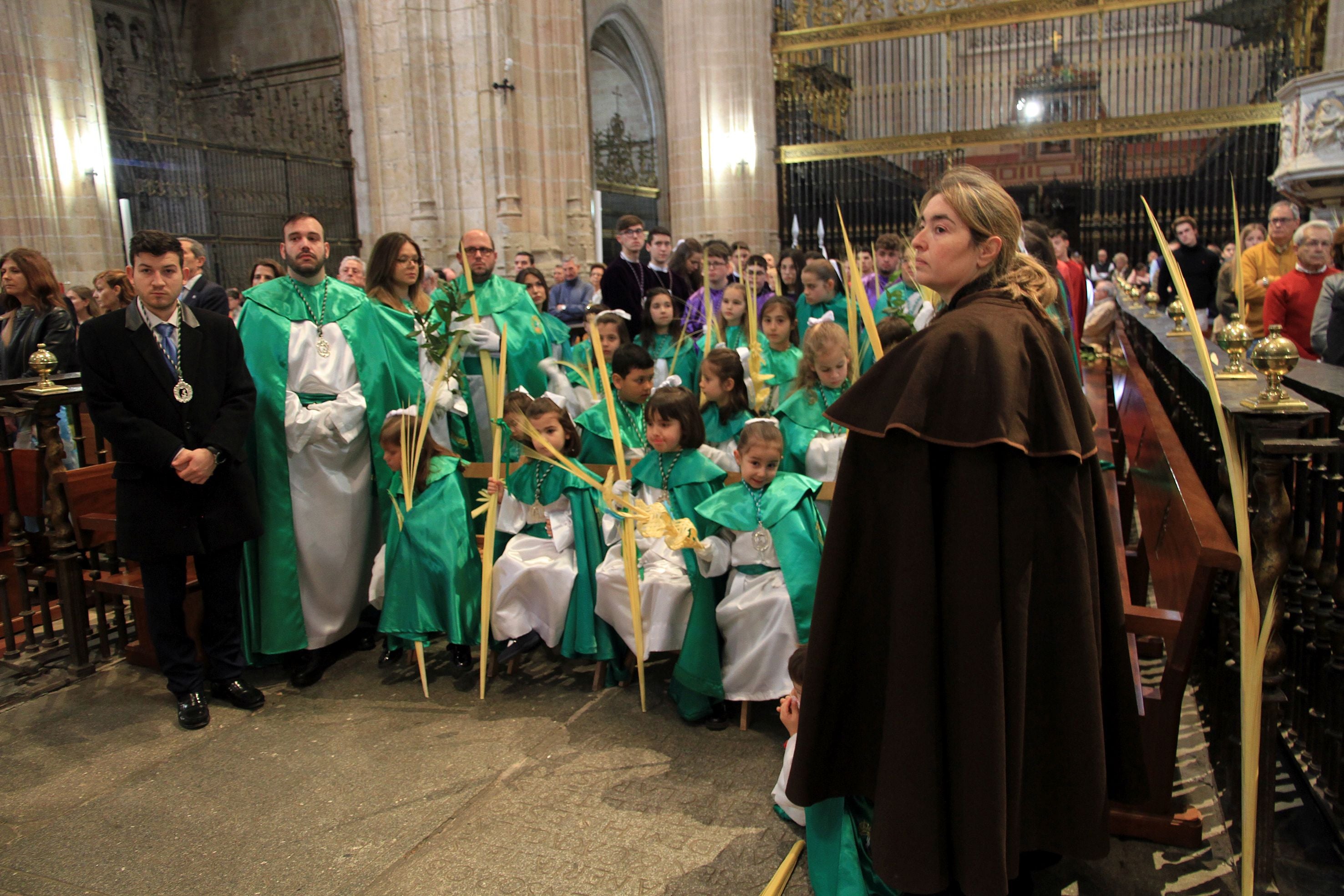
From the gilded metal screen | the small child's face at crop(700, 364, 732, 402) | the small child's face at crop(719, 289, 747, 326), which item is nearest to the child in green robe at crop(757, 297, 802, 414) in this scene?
the small child's face at crop(719, 289, 747, 326)

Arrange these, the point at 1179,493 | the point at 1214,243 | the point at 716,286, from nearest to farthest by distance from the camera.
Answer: the point at 1179,493
the point at 716,286
the point at 1214,243

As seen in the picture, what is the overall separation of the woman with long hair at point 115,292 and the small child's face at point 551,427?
2829 mm

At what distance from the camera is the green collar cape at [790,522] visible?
3.08 meters

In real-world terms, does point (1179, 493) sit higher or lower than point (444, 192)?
lower

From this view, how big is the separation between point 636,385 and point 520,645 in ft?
3.76

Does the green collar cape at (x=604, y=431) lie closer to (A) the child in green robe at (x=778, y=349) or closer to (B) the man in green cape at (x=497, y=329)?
(B) the man in green cape at (x=497, y=329)

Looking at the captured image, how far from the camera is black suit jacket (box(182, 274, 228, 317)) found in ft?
14.5

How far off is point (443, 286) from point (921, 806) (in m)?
2.99

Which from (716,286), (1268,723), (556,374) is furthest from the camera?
(716,286)

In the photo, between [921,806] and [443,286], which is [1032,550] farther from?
[443,286]

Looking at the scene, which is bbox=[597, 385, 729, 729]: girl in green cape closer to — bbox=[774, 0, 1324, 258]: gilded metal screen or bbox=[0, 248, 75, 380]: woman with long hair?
bbox=[0, 248, 75, 380]: woman with long hair

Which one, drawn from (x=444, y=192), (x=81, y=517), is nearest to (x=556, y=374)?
(x=81, y=517)

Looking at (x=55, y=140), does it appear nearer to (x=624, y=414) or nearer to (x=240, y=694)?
(x=240, y=694)

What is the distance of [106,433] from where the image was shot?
327 cm
